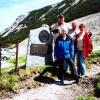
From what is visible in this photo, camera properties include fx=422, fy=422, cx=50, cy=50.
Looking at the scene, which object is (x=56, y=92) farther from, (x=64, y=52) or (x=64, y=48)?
(x=64, y=48)

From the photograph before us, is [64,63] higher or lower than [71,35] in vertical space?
lower

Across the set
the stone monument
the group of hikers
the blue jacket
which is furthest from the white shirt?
the stone monument

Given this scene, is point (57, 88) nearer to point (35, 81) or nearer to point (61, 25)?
point (35, 81)

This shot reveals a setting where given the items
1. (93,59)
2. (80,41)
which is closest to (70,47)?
(80,41)

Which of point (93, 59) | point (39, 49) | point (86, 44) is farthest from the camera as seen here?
point (93, 59)

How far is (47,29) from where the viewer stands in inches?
850

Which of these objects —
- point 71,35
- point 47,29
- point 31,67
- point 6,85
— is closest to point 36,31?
point 47,29

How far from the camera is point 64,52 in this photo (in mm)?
18172

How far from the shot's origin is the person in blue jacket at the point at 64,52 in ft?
59.6

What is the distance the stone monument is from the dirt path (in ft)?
12.1

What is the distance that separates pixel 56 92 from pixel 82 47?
2790 mm

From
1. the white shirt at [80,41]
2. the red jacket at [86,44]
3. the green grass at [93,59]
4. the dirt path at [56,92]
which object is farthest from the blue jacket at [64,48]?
the green grass at [93,59]

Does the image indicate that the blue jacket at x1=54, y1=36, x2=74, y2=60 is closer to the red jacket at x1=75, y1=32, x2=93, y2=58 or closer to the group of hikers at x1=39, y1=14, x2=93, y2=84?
the group of hikers at x1=39, y1=14, x2=93, y2=84

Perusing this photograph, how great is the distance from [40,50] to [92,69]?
289 cm
